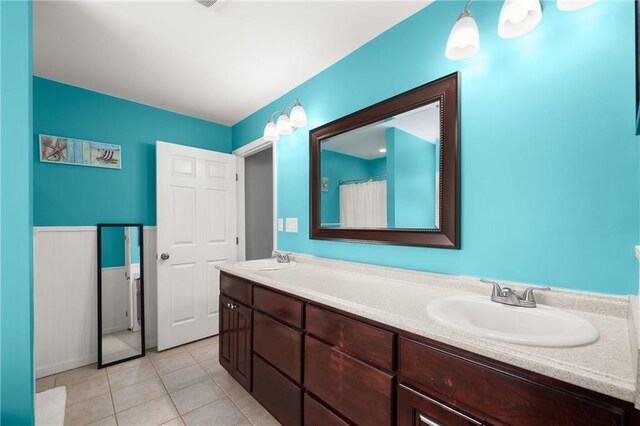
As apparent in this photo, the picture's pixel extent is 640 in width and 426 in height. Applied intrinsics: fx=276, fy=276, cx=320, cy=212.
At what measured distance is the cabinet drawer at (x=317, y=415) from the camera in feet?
4.15

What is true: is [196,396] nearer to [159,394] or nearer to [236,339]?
[159,394]

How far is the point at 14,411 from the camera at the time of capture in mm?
1165

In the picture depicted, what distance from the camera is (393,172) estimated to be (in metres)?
1.73

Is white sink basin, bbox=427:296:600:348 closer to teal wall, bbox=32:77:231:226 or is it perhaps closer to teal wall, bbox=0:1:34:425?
teal wall, bbox=0:1:34:425

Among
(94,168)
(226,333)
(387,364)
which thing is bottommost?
(226,333)

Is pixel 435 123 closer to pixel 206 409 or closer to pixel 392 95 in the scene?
pixel 392 95

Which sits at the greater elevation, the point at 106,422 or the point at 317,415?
the point at 317,415

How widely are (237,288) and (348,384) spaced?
1.11m

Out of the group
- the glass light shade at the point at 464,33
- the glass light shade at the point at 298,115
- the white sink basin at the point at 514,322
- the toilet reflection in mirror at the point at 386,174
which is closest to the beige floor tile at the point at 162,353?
the toilet reflection in mirror at the point at 386,174

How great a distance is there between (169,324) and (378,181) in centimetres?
252

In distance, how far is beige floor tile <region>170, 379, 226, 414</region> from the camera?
6.17 feet

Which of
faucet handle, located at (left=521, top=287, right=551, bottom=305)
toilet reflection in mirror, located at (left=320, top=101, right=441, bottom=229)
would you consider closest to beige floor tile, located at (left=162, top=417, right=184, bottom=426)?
toilet reflection in mirror, located at (left=320, top=101, right=441, bottom=229)

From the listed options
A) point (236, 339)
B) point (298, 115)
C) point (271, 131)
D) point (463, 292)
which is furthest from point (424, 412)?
point (271, 131)

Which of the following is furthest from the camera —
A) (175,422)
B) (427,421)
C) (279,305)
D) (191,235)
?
(191,235)
